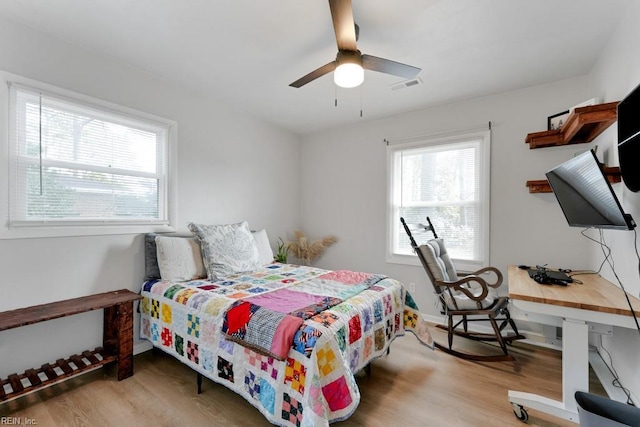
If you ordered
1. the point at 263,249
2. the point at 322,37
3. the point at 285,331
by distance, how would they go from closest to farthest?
the point at 285,331
the point at 322,37
the point at 263,249

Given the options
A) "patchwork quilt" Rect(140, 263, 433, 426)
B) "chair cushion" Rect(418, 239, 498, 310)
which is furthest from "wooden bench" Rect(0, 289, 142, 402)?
"chair cushion" Rect(418, 239, 498, 310)

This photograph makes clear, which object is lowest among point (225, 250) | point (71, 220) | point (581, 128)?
point (225, 250)

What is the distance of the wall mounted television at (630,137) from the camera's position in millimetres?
1304

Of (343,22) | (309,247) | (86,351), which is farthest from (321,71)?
(86,351)

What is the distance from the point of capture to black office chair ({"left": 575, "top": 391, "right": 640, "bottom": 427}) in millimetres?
1326

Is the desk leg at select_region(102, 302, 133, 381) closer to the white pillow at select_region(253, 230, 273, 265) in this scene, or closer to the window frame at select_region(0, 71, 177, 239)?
the window frame at select_region(0, 71, 177, 239)

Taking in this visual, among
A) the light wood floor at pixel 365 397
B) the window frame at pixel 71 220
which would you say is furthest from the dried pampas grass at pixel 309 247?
the light wood floor at pixel 365 397

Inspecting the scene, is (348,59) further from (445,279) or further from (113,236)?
(113,236)

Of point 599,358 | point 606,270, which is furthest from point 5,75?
point 599,358

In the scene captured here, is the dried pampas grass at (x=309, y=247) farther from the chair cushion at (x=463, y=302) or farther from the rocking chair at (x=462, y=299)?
the chair cushion at (x=463, y=302)

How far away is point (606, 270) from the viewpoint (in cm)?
221

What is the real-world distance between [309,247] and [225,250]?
1654mm

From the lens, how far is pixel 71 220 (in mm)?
2244

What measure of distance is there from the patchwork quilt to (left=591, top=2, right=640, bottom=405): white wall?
1213 mm
